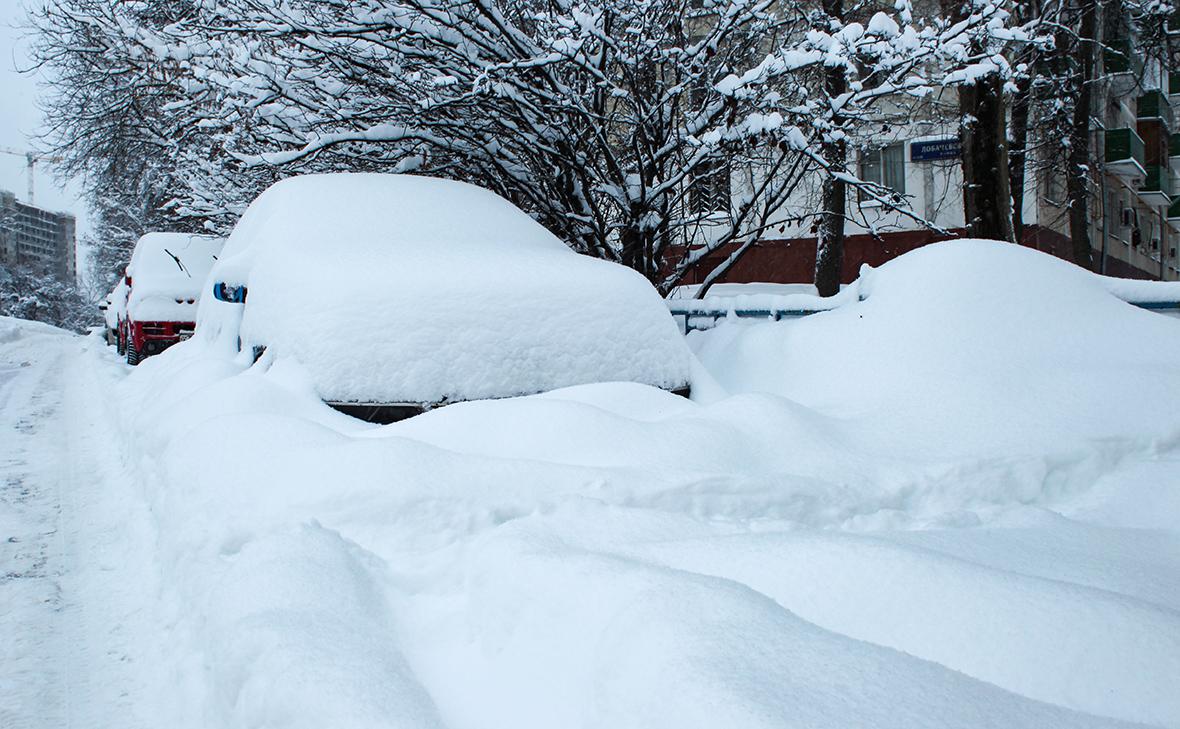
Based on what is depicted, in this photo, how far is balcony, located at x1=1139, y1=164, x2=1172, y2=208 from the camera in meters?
29.1

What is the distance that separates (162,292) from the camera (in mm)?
12227

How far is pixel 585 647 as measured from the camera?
7.21 ft

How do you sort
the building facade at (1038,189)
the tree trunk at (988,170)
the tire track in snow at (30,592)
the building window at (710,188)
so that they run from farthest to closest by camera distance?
the building facade at (1038,189)
the tree trunk at (988,170)
the building window at (710,188)
the tire track in snow at (30,592)

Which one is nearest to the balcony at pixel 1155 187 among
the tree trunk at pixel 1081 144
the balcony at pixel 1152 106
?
the balcony at pixel 1152 106

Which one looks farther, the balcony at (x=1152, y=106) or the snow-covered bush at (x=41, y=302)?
the snow-covered bush at (x=41, y=302)

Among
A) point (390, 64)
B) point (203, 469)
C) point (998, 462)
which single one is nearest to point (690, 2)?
point (390, 64)

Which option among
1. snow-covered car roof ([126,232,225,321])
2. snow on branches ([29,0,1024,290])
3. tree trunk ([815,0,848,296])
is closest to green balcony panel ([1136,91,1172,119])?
tree trunk ([815,0,848,296])

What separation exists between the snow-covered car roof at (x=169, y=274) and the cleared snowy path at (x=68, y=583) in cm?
582

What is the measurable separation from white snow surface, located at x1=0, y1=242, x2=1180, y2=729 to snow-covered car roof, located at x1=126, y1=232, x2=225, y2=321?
681 centimetres

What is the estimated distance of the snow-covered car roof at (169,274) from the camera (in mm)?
12102

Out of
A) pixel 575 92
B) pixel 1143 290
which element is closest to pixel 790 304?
pixel 1143 290

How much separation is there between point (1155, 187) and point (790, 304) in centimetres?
2836

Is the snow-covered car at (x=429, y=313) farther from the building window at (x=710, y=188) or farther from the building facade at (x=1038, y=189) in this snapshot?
the building facade at (x=1038, y=189)

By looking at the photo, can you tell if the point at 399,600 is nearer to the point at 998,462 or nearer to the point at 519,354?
the point at 519,354
